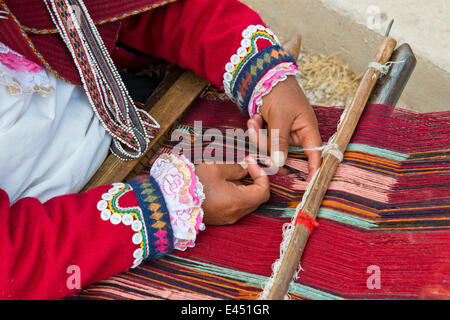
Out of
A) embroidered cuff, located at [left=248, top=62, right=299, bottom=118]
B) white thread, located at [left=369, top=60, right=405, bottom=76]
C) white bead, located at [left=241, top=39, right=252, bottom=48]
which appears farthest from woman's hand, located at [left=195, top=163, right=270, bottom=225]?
white thread, located at [left=369, top=60, right=405, bottom=76]

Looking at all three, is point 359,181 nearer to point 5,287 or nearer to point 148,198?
point 148,198

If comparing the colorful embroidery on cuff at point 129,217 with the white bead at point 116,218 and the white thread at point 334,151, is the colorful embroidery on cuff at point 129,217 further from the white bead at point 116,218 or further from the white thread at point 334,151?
the white thread at point 334,151

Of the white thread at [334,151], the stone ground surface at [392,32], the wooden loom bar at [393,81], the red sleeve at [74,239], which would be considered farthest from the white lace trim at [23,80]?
the stone ground surface at [392,32]

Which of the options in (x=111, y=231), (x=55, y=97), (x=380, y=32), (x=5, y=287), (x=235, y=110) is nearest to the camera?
(x=5, y=287)

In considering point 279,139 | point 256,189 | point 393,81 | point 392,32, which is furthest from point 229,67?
point 392,32

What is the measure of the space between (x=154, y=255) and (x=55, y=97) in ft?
1.45

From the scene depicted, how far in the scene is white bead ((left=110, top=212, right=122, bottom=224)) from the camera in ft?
2.96

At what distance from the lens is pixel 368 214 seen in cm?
96

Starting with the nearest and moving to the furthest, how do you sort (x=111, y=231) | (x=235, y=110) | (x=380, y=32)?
(x=111, y=231) < (x=235, y=110) < (x=380, y=32)

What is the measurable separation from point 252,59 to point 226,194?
0.38m

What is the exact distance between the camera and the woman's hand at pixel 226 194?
3.30 feet
